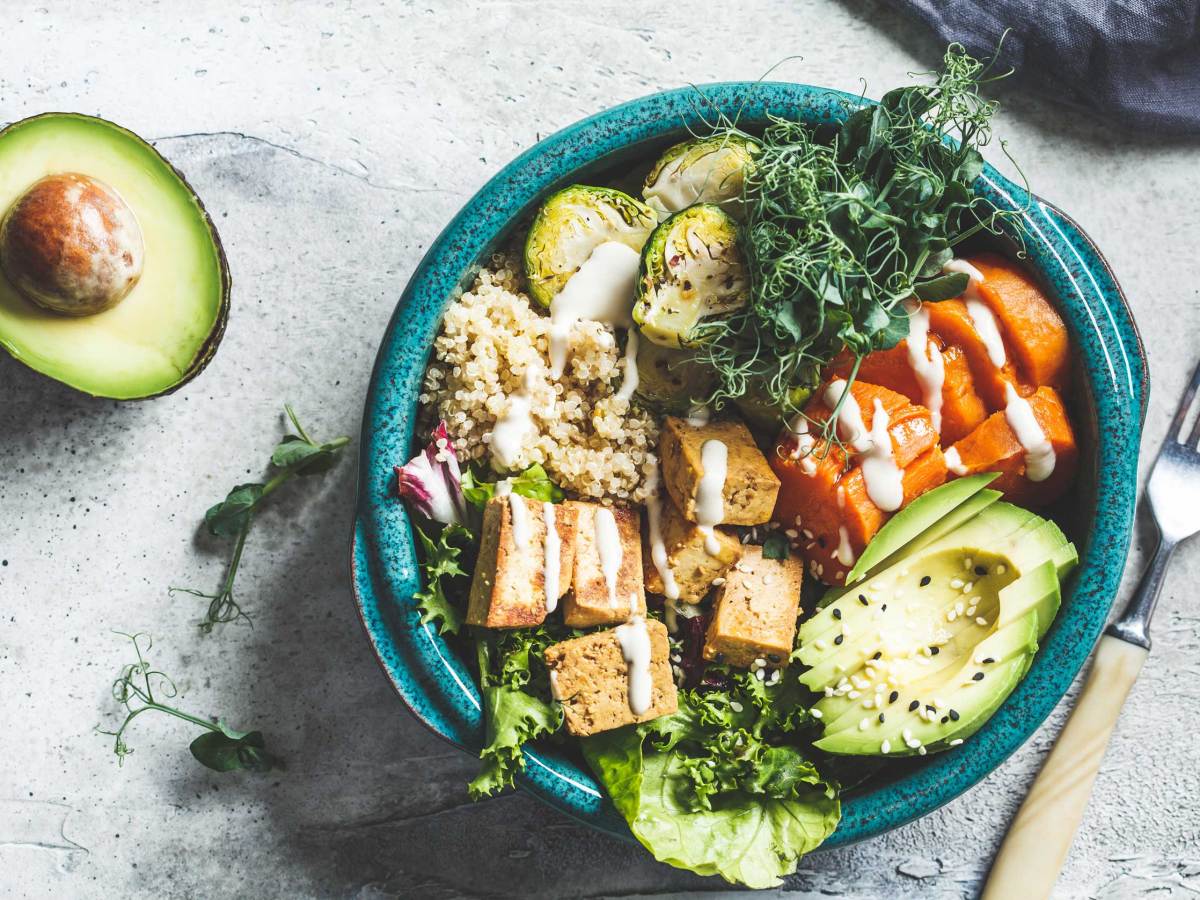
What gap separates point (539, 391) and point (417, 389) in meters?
0.27

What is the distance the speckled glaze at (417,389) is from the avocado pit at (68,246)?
2.01 ft

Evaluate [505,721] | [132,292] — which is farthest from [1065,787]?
[132,292]

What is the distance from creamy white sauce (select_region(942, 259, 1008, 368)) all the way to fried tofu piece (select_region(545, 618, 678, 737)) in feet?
3.12

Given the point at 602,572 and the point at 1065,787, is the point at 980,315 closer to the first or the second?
the point at 602,572

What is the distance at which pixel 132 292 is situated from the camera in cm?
223

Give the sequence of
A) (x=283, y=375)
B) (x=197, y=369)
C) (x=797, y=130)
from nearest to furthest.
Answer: (x=797, y=130) → (x=197, y=369) → (x=283, y=375)

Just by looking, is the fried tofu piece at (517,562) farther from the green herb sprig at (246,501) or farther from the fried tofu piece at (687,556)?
the green herb sprig at (246,501)

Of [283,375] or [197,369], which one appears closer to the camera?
[197,369]

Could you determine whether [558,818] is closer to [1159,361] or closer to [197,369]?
[197,369]

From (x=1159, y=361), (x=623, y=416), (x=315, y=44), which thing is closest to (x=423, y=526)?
(x=623, y=416)

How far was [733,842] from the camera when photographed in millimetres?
2102

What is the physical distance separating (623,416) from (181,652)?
1.28 meters

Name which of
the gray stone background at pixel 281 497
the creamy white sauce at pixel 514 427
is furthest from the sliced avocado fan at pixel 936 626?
the creamy white sauce at pixel 514 427

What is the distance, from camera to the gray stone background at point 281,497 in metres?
2.52
